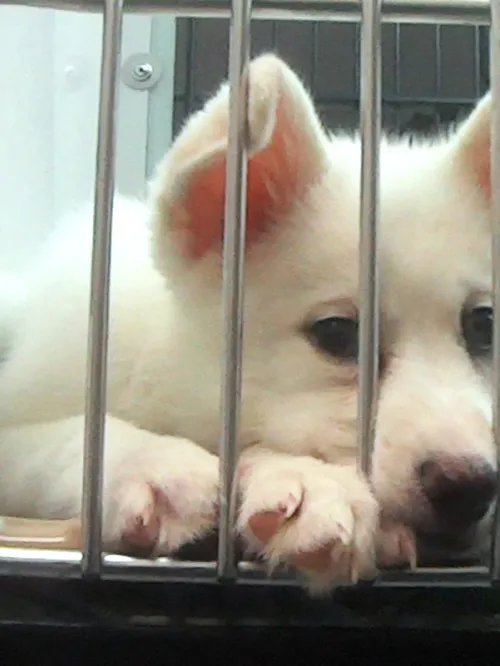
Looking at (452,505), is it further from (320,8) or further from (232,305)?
(320,8)

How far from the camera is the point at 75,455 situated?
3.32 ft

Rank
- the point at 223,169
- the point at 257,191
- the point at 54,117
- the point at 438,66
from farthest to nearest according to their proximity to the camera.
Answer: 1. the point at 54,117
2. the point at 438,66
3. the point at 257,191
4. the point at 223,169

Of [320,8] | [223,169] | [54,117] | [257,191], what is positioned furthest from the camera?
[54,117]

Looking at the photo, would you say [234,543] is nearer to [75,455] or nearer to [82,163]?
[75,455]

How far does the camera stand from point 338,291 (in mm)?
1046

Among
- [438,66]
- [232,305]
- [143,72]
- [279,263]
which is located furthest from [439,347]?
[143,72]

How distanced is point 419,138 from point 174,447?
0.70m

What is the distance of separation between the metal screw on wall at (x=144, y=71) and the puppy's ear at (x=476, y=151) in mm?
769

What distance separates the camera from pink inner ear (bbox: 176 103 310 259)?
104 centimetres

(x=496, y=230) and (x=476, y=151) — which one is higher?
(x=476, y=151)

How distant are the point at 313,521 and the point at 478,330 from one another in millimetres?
387

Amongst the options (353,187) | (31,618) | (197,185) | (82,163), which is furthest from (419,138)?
(31,618)

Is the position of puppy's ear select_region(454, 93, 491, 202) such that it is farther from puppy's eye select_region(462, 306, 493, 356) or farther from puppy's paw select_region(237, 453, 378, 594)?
puppy's paw select_region(237, 453, 378, 594)


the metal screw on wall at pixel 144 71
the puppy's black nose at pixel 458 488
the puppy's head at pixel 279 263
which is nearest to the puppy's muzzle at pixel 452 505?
the puppy's black nose at pixel 458 488
